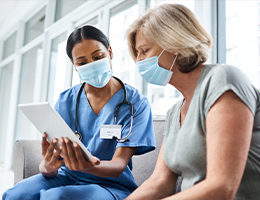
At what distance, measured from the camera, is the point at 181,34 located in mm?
867

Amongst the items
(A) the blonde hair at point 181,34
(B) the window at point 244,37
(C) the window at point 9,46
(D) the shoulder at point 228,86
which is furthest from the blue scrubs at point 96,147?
(C) the window at point 9,46

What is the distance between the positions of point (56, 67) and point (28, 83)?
109cm

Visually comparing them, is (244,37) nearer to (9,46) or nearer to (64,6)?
(64,6)

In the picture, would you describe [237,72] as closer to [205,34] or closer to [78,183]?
[205,34]

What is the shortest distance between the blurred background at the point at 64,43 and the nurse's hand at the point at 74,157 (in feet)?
2.07

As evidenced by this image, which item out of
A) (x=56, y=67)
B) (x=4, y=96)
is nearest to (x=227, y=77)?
(x=56, y=67)

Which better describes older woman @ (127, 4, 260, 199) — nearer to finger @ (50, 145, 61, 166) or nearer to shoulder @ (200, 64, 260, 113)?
shoulder @ (200, 64, 260, 113)

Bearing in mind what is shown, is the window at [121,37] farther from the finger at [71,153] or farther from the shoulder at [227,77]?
the shoulder at [227,77]

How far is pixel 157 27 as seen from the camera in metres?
0.91

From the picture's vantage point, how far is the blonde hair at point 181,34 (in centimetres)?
87

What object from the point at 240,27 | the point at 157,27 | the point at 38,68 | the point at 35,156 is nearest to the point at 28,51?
the point at 38,68

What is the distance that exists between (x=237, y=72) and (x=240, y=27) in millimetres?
1177

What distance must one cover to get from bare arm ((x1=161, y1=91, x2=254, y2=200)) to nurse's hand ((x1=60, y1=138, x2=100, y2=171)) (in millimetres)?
374

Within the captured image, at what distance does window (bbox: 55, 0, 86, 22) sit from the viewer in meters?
3.33
